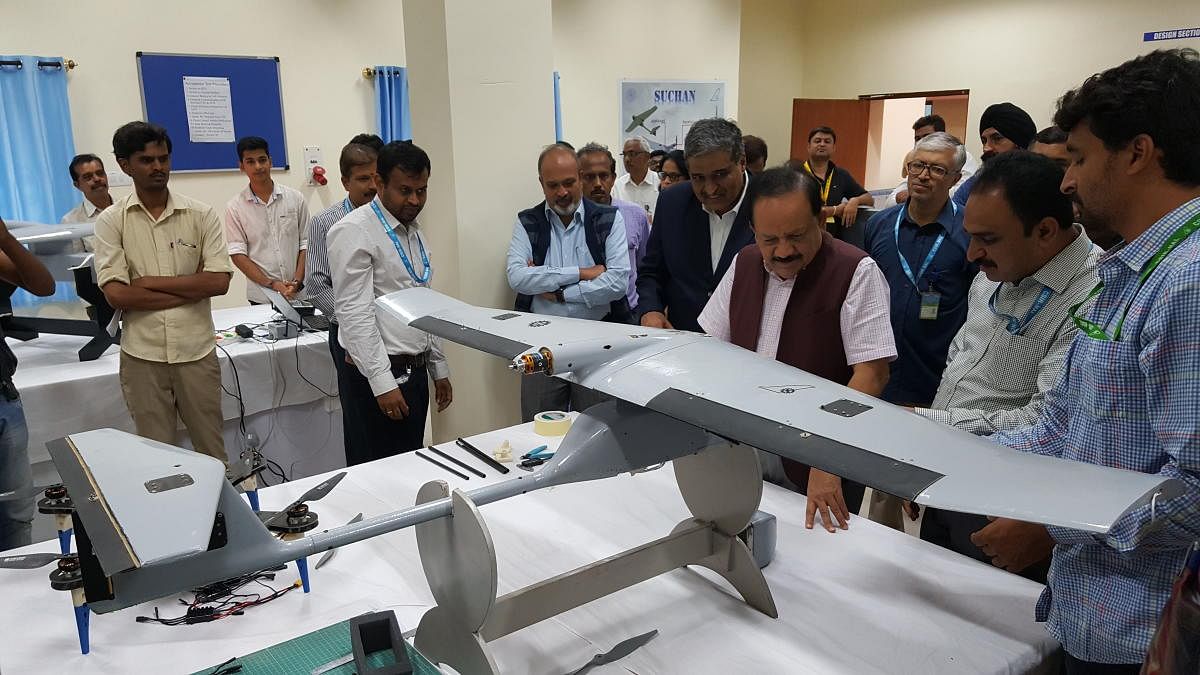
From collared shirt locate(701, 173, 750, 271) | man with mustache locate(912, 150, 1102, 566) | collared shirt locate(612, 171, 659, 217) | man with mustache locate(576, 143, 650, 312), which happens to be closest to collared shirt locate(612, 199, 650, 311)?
man with mustache locate(576, 143, 650, 312)

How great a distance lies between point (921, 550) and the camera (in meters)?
1.84

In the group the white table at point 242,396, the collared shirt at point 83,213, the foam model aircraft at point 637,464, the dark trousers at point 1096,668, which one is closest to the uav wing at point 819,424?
the foam model aircraft at point 637,464

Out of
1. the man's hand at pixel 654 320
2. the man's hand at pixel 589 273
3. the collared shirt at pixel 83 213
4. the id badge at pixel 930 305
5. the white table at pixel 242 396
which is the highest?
the collared shirt at pixel 83 213

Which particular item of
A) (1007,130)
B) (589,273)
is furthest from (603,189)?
(1007,130)

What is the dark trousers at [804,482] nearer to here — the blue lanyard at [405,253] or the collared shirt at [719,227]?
the collared shirt at [719,227]

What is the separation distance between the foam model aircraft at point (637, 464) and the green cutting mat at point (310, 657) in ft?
0.77

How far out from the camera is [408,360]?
3.05 m

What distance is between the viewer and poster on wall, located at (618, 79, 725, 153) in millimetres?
7977

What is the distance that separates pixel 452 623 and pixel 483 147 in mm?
2450

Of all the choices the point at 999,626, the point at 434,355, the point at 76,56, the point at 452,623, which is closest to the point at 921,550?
the point at 999,626

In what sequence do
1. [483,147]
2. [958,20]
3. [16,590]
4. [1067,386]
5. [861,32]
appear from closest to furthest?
[1067,386] < [16,590] < [483,147] < [958,20] < [861,32]

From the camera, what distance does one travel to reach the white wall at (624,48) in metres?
7.63

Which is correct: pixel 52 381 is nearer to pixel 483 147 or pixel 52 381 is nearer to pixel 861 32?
pixel 483 147

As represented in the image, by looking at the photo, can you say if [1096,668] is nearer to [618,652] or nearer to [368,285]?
[618,652]
